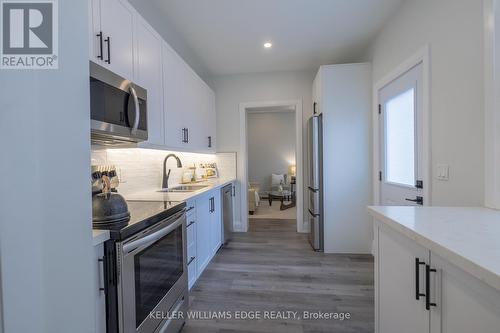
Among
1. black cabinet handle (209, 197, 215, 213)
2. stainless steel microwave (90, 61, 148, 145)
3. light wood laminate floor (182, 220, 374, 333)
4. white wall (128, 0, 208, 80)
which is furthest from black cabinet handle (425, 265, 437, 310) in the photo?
white wall (128, 0, 208, 80)

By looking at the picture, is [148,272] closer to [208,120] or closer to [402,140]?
[402,140]

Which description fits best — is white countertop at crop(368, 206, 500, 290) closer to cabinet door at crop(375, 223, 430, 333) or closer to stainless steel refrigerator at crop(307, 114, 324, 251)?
cabinet door at crop(375, 223, 430, 333)

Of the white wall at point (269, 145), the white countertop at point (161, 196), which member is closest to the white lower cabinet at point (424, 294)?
the white countertop at point (161, 196)

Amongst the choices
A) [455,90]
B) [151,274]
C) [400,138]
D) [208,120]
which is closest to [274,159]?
[208,120]

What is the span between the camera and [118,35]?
158 cm

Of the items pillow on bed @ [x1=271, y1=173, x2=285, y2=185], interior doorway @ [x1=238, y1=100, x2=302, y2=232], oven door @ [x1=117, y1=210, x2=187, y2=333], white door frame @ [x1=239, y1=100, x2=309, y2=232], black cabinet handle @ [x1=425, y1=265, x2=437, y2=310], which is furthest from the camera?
pillow on bed @ [x1=271, y1=173, x2=285, y2=185]

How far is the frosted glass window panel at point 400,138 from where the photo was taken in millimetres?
2209

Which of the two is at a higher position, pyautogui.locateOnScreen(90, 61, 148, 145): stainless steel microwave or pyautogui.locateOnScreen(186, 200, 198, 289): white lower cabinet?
pyautogui.locateOnScreen(90, 61, 148, 145): stainless steel microwave

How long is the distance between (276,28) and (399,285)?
106 inches

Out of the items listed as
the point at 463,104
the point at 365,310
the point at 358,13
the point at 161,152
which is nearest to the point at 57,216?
the point at 161,152

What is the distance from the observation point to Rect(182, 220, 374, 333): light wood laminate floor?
178cm

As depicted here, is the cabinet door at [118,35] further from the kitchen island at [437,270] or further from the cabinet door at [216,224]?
the kitchen island at [437,270]

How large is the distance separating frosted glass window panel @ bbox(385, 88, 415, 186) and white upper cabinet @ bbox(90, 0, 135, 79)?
7.81 ft

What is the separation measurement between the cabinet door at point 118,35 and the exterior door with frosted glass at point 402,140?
233 centimetres
